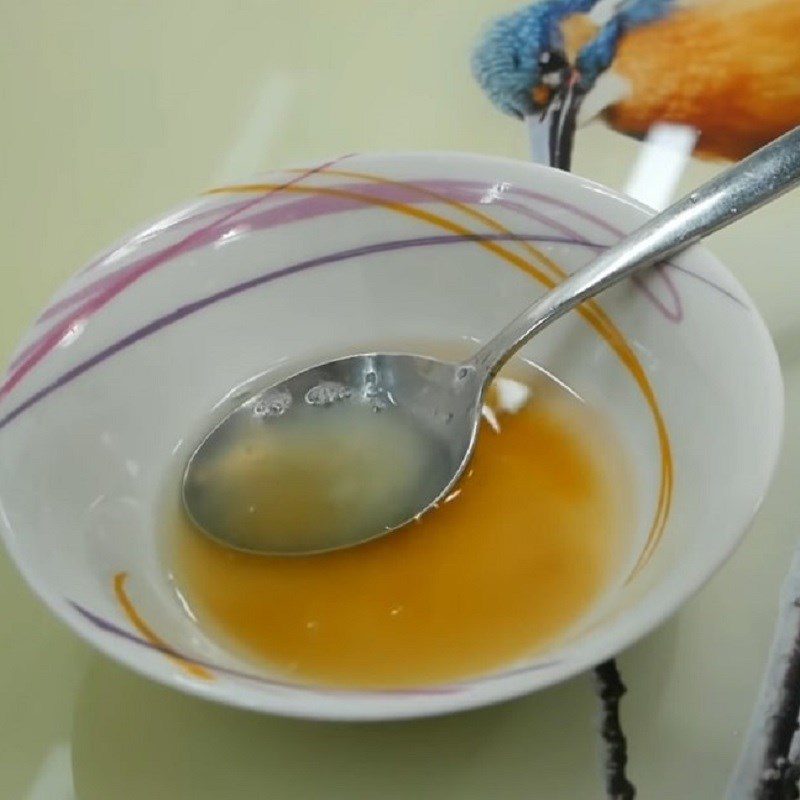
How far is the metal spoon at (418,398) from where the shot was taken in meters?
0.71

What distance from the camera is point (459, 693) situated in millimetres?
474

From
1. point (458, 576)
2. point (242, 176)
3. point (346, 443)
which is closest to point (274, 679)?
point (458, 576)

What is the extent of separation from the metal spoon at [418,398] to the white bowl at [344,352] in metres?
0.03

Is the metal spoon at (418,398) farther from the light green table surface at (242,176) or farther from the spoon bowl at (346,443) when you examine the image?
the light green table surface at (242,176)

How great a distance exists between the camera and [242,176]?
95 cm

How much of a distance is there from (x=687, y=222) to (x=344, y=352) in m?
0.32

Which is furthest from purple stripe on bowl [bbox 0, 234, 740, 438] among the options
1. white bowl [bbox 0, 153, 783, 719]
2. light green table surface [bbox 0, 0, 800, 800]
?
light green table surface [bbox 0, 0, 800, 800]

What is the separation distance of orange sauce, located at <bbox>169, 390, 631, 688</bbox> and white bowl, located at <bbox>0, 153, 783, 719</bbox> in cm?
3

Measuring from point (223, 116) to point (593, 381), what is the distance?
1.62 feet

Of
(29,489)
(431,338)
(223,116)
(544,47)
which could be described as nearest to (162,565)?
(29,489)

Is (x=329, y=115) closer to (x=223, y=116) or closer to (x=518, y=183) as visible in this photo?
(x=223, y=116)

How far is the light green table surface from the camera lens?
1.83ft

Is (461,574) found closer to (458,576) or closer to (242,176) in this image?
(458,576)

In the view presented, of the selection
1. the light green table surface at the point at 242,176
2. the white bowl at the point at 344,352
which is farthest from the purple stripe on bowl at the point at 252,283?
the light green table surface at the point at 242,176
